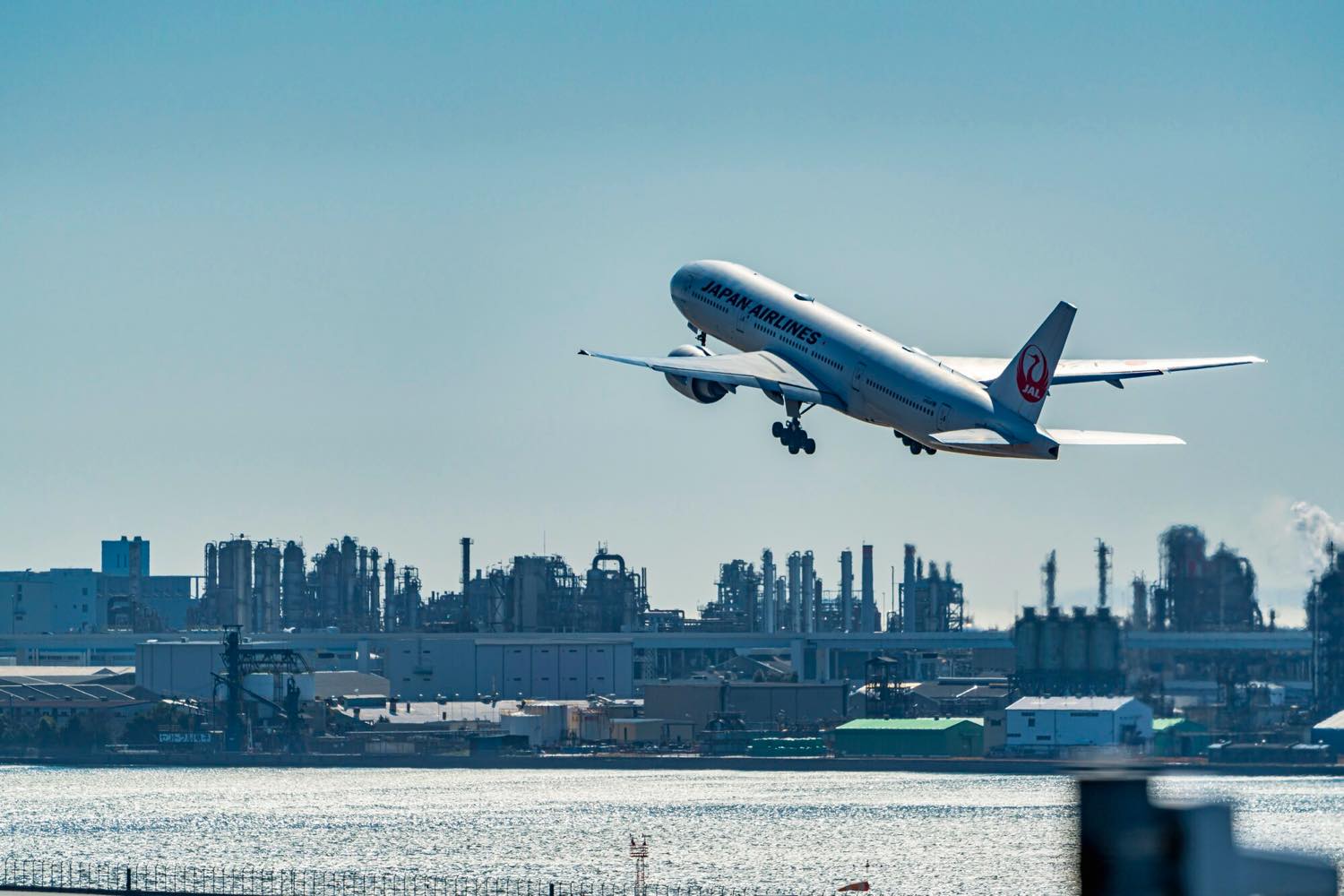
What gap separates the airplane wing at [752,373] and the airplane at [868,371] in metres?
0.05

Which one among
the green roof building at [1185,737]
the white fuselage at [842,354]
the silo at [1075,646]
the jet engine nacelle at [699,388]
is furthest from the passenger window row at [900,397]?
the silo at [1075,646]

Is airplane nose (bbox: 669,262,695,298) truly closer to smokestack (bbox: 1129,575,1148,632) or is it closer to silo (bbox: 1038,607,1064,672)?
smokestack (bbox: 1129,575,1148,632)

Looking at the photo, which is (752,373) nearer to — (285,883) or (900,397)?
(900,397)

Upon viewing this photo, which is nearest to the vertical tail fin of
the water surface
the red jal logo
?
the red jal logo

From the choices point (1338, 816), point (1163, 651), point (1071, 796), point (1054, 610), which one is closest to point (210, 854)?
point (1054, 610)

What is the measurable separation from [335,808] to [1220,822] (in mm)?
171006

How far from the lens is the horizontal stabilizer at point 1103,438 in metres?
71.0

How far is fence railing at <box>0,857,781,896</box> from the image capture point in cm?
11969

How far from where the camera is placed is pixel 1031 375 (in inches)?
3049

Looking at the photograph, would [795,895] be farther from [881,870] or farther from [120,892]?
[120,892]

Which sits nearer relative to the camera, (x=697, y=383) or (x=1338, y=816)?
(x=697, y=383)

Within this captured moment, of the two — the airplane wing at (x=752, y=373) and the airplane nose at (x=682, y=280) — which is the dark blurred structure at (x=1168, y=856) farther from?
the airplane nose at (x=682, y=280)

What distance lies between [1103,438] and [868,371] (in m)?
11.8

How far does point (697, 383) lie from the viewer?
89.9 meters
